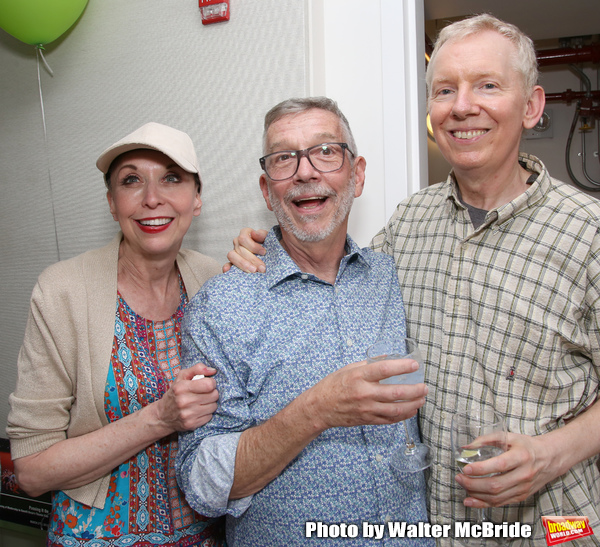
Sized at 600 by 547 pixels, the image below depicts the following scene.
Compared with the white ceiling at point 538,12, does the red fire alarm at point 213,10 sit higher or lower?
lower

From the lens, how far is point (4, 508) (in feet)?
7.66

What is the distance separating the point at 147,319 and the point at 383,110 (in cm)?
110

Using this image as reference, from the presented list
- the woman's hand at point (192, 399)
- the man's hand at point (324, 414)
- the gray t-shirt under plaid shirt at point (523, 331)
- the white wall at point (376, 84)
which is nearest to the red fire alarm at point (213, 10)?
the white wall at point (376, 84)

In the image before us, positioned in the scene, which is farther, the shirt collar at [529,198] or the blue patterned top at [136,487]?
the blue patterned top at [136,487]

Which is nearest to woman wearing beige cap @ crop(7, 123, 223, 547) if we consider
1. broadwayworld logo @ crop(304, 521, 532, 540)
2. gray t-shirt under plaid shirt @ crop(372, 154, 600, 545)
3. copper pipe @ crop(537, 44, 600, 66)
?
broadwayworld logo @ crop(304, 521, 532, 540)

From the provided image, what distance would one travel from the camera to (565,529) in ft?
3.97

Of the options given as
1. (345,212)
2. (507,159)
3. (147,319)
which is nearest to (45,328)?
(147,319)

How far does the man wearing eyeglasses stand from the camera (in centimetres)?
119

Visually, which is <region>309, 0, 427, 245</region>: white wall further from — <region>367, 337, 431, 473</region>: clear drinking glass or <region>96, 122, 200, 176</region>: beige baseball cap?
<region>367, 337, 431, 473</region>: clear drinking glass

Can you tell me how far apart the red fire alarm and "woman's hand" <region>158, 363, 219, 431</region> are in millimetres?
1345

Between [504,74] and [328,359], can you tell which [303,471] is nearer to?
[328,359]

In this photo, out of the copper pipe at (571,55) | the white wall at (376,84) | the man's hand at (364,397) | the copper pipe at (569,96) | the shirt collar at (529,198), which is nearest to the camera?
the man's hand at (364,397)

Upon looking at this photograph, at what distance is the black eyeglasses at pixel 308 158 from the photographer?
4.73 feet

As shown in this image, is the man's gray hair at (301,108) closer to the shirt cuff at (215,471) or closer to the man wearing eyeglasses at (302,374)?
the man wearing eyeglasses at (302,374)
